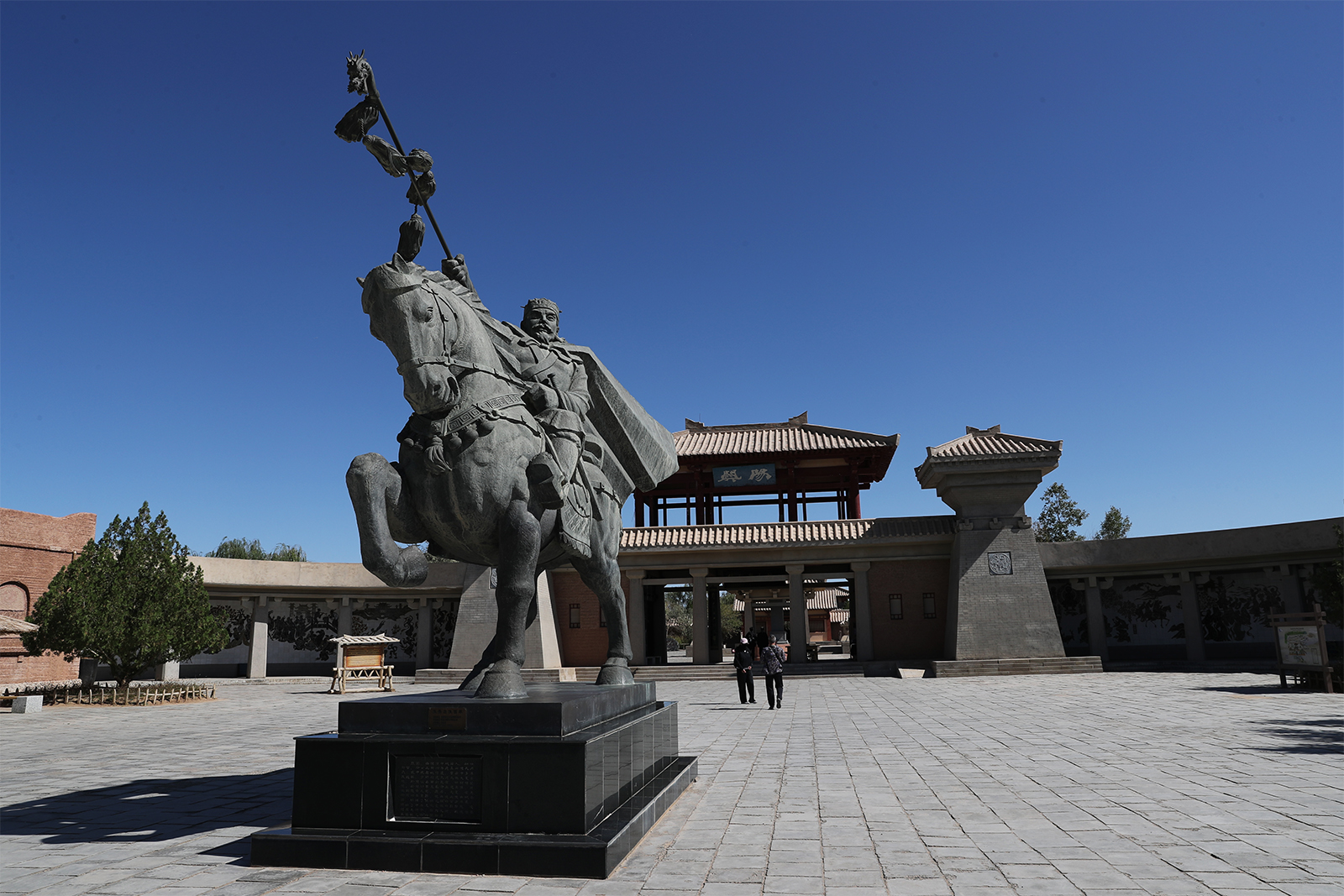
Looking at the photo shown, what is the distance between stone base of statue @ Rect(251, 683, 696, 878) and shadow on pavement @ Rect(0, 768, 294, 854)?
0.80 metres

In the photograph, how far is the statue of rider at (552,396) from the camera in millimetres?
4426

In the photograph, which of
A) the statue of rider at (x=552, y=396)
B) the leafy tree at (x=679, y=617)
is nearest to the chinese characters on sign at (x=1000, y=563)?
the statue of rider at (x=552, y=396)

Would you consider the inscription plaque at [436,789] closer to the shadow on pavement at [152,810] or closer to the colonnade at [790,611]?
the shadow on pavement at [152,810]

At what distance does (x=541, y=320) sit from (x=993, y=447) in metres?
17.6

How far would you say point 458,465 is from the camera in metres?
4.12

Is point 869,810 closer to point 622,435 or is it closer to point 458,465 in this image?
point 622,435

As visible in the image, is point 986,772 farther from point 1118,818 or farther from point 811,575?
point 811,575

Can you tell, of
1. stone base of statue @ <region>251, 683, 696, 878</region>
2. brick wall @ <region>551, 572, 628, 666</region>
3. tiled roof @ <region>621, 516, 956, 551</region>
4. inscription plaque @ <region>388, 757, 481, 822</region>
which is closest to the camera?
stone base of statue @ <region>251, 683, 696, 878</region>

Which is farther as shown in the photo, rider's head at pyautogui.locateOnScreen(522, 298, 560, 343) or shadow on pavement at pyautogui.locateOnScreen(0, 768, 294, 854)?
rider's head at pyautogui.locateOnScreen(522, 298, 560, 343)

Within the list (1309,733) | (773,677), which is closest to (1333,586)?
(1309,733)

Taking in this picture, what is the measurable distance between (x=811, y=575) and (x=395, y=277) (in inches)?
767

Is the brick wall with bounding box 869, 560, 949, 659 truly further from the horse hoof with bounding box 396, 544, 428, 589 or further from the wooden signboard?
the horse hoof with bounding box 396, 544, 428, 589

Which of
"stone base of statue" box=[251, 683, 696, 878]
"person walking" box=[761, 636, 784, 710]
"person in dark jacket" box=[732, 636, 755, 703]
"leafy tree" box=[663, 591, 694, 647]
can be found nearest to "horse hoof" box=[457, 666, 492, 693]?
"stone base of statue" box=[251, 683, 696, 878]

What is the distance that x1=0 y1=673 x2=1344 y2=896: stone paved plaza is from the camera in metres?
3.38
